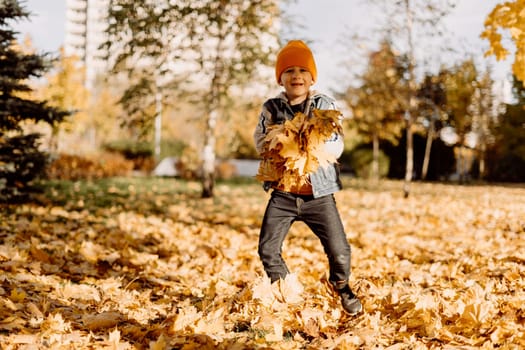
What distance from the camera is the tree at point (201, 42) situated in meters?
8.94

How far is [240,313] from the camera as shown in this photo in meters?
3.02

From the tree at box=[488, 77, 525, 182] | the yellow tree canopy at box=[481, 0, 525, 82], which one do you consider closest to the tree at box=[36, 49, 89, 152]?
the yellow tree canopy at box=[481, 0, 525, 82]

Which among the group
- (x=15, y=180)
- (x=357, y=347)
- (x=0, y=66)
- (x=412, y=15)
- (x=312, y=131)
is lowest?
(x=357, y=347)

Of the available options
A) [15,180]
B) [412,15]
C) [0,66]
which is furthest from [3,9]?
→ [412,15]

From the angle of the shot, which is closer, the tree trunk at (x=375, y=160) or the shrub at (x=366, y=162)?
the tree trunk at (x=375, y=160)

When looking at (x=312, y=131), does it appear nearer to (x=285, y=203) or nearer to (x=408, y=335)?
(x=285, y=203)

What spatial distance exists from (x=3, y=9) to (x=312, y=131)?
573 cm

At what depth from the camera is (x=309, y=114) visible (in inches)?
122

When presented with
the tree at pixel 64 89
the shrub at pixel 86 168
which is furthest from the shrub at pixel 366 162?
the tree at pixel 64 89

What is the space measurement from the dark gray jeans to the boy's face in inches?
25.7

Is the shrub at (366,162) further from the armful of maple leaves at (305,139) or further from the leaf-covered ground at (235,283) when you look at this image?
the armful of maple leaves at (305,139)

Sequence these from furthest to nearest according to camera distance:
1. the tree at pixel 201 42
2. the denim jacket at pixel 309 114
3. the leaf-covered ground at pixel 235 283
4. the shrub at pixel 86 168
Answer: the shrub at pixel 86 168, the tree at pixel 201 42, the denim jacket at pixel 309 114, the leaf-covered ground at pixel 235 283

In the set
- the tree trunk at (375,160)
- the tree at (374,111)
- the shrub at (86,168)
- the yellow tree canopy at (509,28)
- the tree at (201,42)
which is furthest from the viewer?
the tree trunk at (375,160)

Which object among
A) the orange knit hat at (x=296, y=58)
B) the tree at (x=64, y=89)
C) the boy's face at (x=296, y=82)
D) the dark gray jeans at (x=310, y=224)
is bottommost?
the dark gray jeans at (x=310, y=224)
